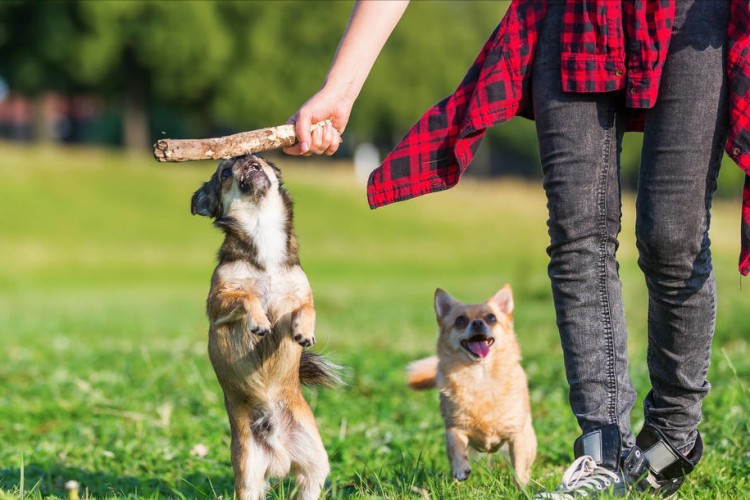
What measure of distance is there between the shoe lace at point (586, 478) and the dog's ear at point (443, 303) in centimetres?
176

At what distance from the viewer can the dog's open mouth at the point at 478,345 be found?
433cm

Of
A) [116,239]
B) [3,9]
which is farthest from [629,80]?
[3,9]

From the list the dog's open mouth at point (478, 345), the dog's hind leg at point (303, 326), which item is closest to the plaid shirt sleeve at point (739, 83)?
the dog's hind leg at point (303, 326)

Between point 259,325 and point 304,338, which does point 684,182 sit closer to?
point 304,338

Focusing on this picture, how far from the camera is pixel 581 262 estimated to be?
2994mm

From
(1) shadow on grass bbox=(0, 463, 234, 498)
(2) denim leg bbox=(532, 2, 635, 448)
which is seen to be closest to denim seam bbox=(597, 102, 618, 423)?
(2) denim leg bbox=(532, 2, 635, 448)

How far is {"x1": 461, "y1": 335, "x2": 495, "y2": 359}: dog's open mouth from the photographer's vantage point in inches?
170

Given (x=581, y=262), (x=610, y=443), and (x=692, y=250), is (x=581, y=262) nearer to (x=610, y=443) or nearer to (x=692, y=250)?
(x=692, y=250)

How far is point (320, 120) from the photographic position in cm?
309

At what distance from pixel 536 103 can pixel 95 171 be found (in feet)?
94.9

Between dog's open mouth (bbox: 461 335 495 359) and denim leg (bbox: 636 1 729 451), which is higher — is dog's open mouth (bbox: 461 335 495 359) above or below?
below

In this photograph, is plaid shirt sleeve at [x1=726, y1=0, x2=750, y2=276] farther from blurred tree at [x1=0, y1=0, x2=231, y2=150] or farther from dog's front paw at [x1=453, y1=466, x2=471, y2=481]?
blurred tree at [x1=0, y1=0, x2=231, y2=150]

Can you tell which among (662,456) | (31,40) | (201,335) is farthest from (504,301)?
(31,40)

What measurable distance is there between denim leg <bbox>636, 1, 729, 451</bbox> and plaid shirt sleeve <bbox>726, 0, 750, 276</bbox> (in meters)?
0.03
